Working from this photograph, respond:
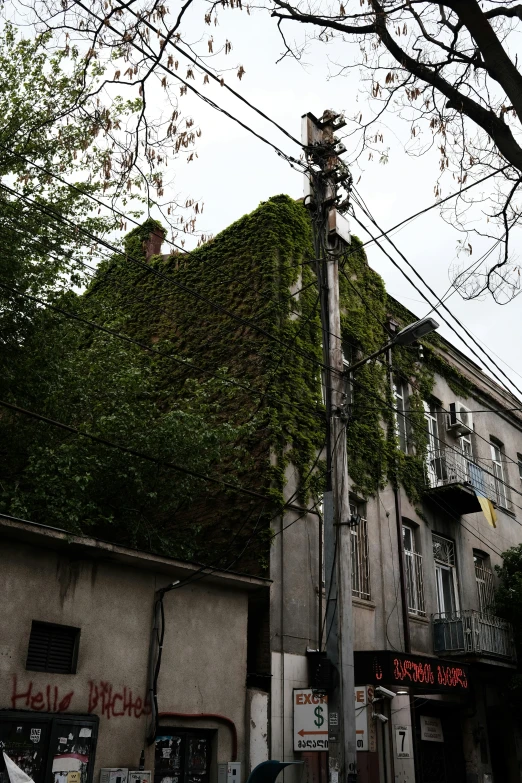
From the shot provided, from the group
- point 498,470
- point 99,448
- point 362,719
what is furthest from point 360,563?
point 498,470

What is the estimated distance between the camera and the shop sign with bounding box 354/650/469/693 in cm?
1235

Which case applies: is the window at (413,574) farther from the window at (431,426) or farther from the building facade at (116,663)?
the building facade at (116,663)

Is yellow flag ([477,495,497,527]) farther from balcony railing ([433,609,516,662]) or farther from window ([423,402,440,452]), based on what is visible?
balcony railing ([433,609,516,662])

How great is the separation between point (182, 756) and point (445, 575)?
9.84 metres

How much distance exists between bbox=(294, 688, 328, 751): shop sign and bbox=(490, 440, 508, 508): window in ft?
39.7

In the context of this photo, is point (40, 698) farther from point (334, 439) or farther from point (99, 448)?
point (334, 439)

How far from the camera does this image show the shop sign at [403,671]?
40.5 ft

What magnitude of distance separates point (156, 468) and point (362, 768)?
261 inches

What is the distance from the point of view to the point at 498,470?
2358 centimetres

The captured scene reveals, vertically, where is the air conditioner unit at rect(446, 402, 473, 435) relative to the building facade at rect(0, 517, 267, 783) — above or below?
above

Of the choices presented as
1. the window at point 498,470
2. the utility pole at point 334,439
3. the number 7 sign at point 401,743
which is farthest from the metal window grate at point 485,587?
the utility pole at point 334,439

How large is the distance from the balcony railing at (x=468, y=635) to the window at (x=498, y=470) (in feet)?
17.7

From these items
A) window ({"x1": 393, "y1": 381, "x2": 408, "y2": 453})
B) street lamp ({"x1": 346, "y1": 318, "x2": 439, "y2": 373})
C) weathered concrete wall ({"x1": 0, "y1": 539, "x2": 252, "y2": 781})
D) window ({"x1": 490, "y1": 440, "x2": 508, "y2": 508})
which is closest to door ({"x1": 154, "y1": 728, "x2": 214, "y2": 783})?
weathered concrete wall ({"x1": 0, "y1": 539, "x2": 252, "y2": 781})

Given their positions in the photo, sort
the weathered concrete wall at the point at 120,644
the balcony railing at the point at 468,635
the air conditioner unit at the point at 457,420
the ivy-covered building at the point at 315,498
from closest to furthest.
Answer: the weathered concrete wall at the point at 120,644
the ivy-covered building at the point at 315,498
the balcony railing at the point at 468,635
the air conditioner unit at the point at 457,420
